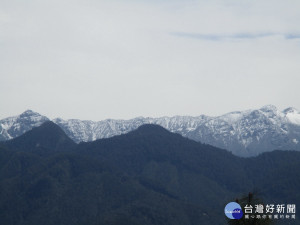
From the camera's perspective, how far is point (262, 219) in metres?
70.2

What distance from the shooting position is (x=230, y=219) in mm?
72188

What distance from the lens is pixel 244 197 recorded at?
7181 centimetres

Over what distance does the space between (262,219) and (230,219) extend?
4188 millimetres

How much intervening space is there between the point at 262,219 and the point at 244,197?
11.6 feet

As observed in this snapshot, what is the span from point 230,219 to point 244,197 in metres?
3.36
